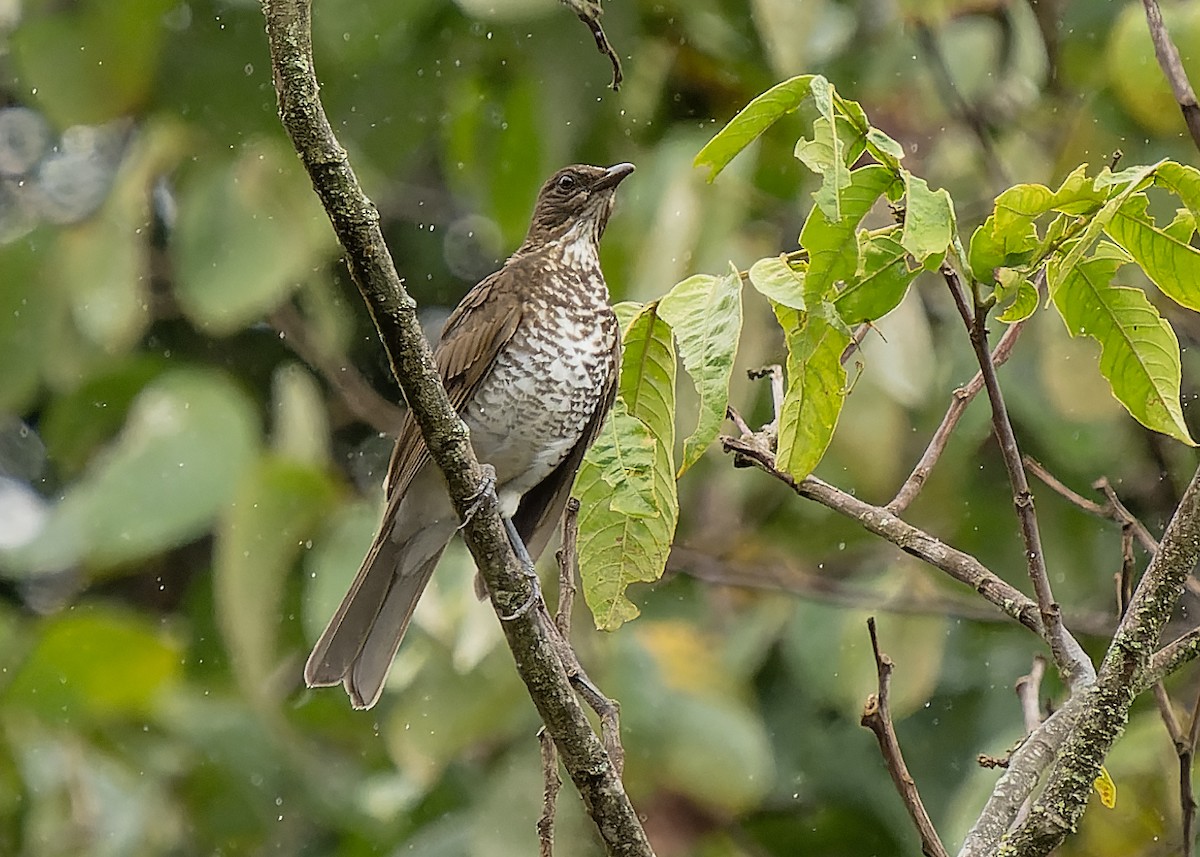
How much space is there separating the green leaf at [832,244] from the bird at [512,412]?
1.59m

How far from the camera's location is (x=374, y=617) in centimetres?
324

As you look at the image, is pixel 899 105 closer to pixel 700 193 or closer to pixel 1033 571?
pixel 700 193

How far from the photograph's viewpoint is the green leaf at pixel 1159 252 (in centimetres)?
171

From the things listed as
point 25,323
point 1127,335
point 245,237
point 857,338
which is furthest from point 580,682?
point 25,323

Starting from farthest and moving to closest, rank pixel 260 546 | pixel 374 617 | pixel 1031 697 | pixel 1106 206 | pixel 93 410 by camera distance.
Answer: pixel 93 410 < pixel 260 546 < pixel 374 617 < pixel 1031 697 < pixel 1106 206

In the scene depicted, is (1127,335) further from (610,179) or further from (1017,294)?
(610,179)

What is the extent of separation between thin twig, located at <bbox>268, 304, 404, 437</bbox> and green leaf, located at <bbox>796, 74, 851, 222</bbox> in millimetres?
2669

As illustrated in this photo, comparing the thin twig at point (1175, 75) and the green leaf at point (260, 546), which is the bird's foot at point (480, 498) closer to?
the thin twig at point (1175, 75)

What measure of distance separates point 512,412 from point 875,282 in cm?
170

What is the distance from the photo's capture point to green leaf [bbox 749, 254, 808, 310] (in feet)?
5.55

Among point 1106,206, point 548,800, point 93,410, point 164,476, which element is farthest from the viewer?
point 93,410

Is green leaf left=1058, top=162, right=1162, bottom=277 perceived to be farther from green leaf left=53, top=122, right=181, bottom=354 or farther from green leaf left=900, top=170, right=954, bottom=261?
green leaf left=53, top=122, right=181, bottom=354

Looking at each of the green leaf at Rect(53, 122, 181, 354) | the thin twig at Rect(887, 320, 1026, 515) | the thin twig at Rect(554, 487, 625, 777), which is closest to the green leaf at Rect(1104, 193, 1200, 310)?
the thin twig at Rect(887, 320, 1026, 515)

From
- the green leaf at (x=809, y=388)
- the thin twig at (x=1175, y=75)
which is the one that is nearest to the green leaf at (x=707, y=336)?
the green leaf at (x=809, y=388)
